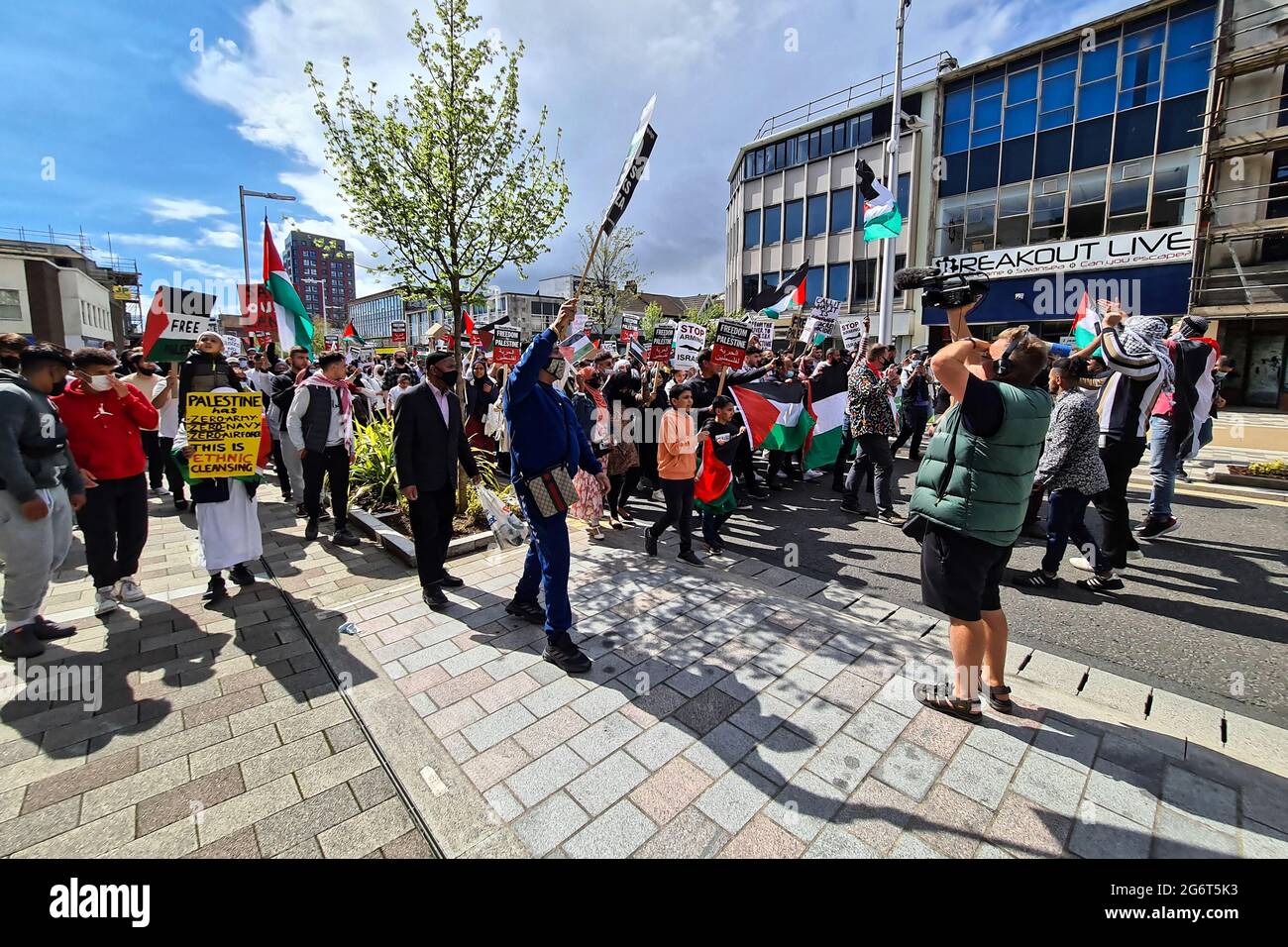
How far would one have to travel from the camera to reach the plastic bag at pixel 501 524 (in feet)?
19.4

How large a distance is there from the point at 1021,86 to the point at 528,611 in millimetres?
30210

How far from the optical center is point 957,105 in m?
25.4

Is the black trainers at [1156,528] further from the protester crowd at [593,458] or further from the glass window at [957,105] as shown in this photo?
the glass window at [957,105]

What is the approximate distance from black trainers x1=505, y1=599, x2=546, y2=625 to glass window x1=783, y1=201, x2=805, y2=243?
1318 inches

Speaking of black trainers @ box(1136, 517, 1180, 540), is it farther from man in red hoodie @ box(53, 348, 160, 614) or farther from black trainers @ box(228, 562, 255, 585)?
man in red hoodie @ box(53, 348, 160, 614)

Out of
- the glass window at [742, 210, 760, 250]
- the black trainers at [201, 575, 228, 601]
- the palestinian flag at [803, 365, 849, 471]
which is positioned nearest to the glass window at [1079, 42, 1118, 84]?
the glass window at [742, 210, 760, 250]

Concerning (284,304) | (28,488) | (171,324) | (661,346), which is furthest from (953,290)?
(661,346)

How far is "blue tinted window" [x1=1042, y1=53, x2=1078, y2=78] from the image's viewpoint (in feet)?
72.4

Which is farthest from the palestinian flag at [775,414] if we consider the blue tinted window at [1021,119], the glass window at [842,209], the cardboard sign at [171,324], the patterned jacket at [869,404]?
the glass window at [842,209]

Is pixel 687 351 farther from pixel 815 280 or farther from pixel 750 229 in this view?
pixel 750 229

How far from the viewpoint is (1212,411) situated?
8.93 metres
